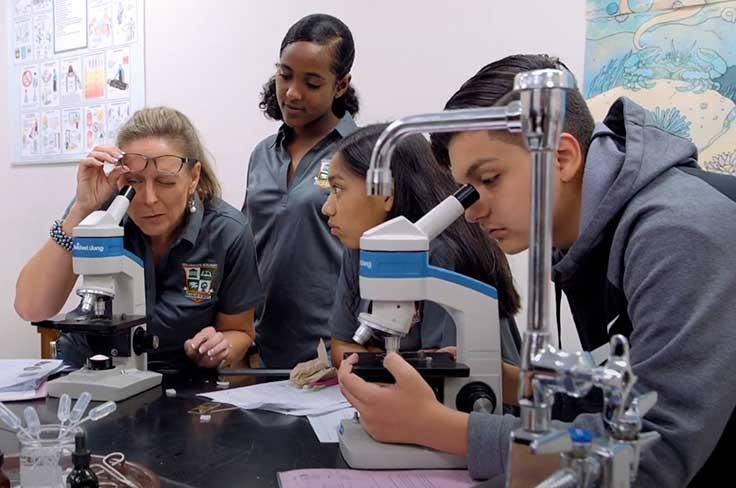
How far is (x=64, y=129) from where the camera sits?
9.82ft

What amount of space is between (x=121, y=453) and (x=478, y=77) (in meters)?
0.76

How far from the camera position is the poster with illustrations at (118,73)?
2820 mm

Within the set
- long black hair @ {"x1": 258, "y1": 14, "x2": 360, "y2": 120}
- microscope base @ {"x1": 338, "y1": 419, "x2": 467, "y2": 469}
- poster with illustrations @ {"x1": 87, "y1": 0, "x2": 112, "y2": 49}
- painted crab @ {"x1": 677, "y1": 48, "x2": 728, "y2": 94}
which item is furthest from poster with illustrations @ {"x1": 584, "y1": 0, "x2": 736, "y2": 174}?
poster with illustrations @ {"x1": 87, "y1": 0, "x2": 112, "y2": 49}

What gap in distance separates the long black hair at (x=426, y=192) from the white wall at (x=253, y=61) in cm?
46

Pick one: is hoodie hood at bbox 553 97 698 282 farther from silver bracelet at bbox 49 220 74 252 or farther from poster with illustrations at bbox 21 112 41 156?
poster with illustrations at bbox 21 112 41 156

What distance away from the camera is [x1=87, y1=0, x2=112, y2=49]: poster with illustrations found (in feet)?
9.36

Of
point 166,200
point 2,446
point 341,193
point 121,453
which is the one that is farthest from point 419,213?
point 2,446

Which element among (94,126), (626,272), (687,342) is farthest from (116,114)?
(687,342)

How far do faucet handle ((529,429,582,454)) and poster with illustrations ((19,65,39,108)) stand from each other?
10.5 ft

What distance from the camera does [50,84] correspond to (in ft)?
9.95

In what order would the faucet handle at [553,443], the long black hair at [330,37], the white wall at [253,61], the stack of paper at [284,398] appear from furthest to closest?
the white wall at [253,61] < the long black hair at [330,37] < the stack of paper at [284,398] < the faucet handle at [553,443]

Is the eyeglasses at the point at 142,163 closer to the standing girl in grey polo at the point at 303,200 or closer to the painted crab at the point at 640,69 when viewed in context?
the standing girl in grey polo at the point at 303,200

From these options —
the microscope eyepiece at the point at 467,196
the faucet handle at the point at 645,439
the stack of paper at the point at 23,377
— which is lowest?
the stack of paper at the point at 23,377

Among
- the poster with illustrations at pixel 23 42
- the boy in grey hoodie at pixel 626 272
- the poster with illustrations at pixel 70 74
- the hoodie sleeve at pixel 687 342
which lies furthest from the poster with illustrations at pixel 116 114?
the hoodie sleeve at pixel 687 342
